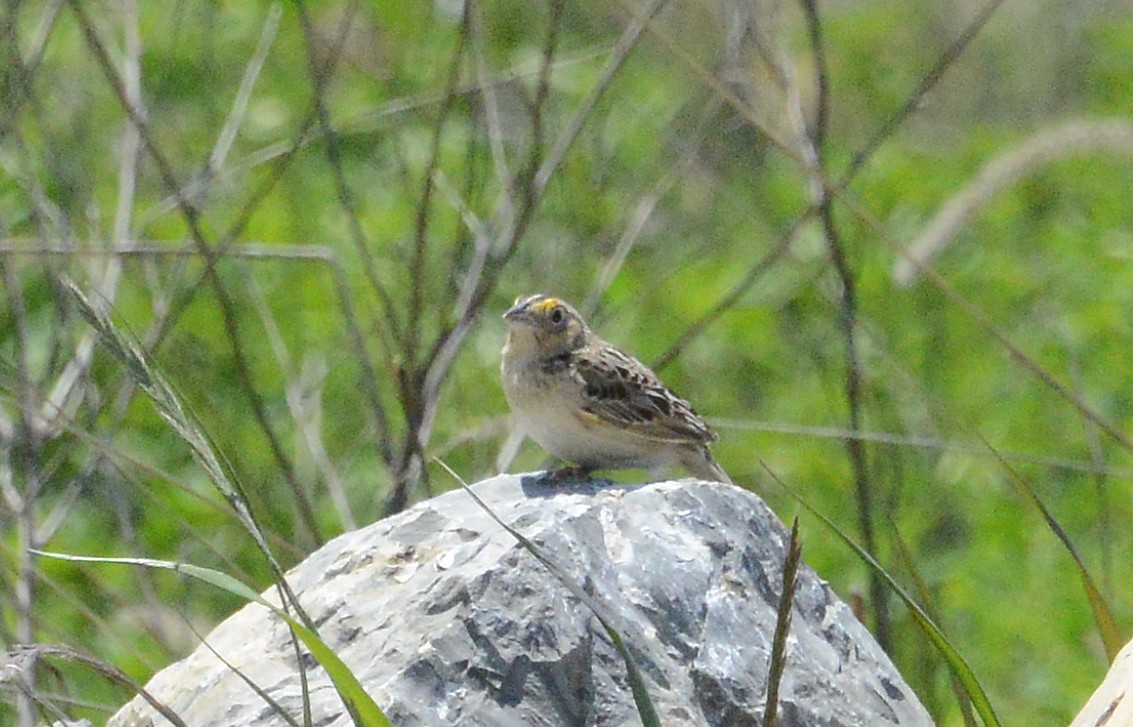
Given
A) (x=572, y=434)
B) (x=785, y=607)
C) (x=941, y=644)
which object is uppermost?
(x=785, y=607)

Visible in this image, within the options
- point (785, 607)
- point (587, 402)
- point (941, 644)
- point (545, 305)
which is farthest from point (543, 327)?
point (785, 607)

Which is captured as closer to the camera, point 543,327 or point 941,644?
point 941,644

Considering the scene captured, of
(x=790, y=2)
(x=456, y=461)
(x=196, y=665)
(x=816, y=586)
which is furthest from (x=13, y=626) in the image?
(x=790, y=2)

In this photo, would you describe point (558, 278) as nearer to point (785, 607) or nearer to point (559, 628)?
point (559, 628)

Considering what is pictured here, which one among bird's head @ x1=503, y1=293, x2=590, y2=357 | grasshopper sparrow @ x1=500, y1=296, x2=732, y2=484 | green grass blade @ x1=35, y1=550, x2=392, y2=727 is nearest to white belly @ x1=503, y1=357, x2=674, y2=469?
grasshopper sparrow @ x1=500, y1=296, x2=732, y2=484

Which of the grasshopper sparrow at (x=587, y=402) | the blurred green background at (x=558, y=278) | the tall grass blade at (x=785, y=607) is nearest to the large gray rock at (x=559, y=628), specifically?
the blurred green background at (x=558, y=278)

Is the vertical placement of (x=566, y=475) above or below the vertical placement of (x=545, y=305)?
below

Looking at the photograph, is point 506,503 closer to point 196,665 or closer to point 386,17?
point 196,665

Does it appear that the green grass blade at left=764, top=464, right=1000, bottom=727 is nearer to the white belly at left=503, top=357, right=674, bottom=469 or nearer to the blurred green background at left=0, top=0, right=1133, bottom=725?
the blurred green background at left=0, top=0, right=1133, bottom=725
